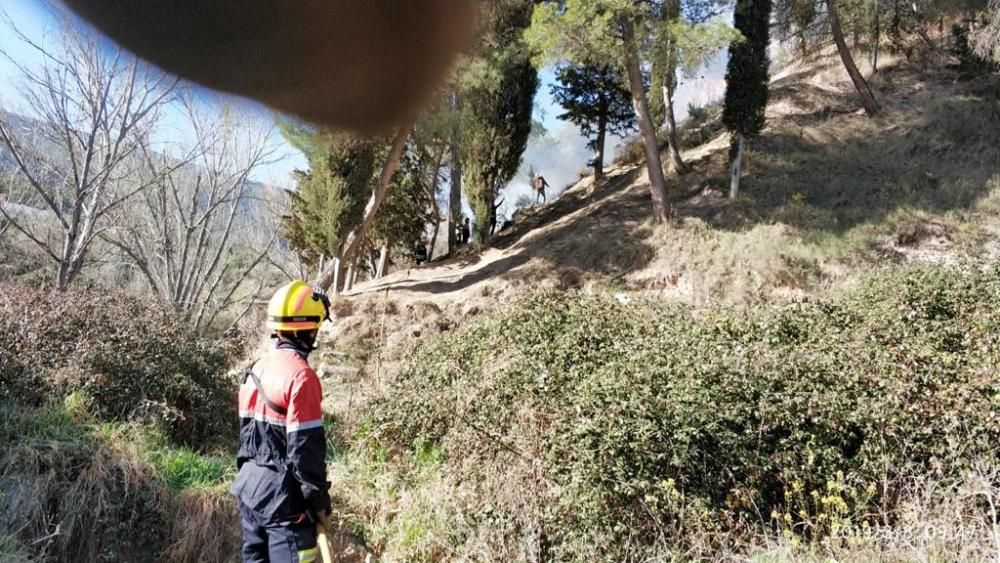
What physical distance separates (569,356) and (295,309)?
2510 mm

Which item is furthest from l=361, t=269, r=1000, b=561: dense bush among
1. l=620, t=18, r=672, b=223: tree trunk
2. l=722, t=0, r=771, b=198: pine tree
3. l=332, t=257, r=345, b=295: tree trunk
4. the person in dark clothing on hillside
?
the person in dark clothing on hillside

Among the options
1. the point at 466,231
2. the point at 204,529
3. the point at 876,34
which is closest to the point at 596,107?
the point at 466,231

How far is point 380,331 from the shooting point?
7.62 m

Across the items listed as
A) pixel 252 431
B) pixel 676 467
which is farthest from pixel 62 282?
pixel 676 467

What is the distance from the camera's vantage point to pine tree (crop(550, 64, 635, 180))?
45.2 feet

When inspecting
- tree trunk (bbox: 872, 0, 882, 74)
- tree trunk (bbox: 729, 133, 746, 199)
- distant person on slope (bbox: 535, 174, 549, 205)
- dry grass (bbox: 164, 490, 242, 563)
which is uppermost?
tree trunk (bbox: 872, 0, 882, 74)

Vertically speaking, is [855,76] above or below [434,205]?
above

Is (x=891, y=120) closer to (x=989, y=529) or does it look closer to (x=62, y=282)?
(x=989, y=529)

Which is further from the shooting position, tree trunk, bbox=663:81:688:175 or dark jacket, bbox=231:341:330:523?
tree trunk, bbox=663:81:688:175

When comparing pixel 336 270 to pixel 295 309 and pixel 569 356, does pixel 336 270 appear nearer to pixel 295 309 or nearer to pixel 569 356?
pixel 569 356

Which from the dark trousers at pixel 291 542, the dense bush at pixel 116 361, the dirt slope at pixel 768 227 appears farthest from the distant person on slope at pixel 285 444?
the dirt slope at pixel 768 227

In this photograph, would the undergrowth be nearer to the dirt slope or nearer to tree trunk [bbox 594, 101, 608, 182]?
the dirt slope

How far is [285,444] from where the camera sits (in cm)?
194

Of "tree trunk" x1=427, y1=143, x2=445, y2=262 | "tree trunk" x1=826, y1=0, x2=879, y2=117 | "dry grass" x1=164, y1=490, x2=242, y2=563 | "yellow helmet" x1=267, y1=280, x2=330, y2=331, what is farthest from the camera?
"tree trunk" x1=427, y1=143, x2=445, y2=262
